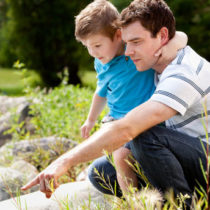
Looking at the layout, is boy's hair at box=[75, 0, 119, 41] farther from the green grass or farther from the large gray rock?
the green grass

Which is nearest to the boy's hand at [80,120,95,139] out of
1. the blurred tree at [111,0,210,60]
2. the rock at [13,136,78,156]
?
the rock at [13,136,78,156]

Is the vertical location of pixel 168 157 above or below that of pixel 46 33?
above

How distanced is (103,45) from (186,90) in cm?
85

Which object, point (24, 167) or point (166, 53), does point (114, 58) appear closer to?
point (166, 53)

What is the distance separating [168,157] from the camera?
7.04 feet

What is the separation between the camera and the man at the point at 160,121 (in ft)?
6.40

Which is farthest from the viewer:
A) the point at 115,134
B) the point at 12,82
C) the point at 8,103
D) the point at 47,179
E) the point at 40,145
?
the point at 12,82

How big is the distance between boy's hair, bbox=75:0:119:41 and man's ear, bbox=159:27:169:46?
1.38 ft

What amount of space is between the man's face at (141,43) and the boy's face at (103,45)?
31 centimetres

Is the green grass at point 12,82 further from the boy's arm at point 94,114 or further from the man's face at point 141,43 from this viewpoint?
the man's face at point 141,43

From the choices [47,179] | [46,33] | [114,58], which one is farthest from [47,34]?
[47,179]

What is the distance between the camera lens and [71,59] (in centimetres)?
1291

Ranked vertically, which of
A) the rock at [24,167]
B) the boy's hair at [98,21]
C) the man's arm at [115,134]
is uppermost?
the boy's hair at [98,21]

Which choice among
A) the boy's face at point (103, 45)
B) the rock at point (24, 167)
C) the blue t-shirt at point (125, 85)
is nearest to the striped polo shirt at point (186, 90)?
the blue t-shirt at point (125, 85)
